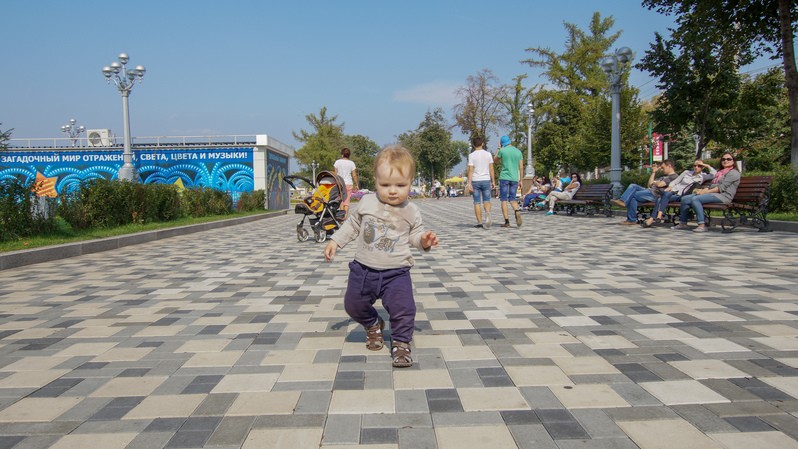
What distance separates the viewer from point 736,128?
17.6 m

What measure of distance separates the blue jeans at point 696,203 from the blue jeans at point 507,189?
3602mm

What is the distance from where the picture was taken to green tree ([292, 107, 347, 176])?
46.0 meters

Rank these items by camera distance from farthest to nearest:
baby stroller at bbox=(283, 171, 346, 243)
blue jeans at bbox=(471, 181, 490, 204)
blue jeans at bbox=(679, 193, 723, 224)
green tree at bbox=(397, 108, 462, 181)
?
green tree at bbox=(397, 108, 462, 181), blue jeans at bbox=(471, 181, 490, 204), blue jeans at bbox=(679, 193, 723, 224), baby stroller at bbox=(283, 171, 346, 243)

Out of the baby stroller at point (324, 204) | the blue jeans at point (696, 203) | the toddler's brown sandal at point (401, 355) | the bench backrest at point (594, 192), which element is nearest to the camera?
the toddler's brown sandal at point (401, 355)

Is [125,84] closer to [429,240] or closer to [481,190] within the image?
[481,190]

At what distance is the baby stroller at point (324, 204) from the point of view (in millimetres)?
10414

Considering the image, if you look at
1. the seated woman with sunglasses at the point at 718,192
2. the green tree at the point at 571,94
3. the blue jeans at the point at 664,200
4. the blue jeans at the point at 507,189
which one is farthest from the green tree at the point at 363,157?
the seated woman with sunglasses at the point at 718,192

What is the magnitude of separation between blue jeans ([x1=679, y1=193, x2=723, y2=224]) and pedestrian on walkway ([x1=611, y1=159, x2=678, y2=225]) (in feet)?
2.24

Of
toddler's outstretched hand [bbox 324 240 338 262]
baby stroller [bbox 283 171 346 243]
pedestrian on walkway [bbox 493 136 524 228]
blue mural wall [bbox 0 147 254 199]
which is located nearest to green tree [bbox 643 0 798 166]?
pedestrian on walkway [bbox 493 136 524 228]

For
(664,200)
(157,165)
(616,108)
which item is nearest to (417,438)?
(664,200)

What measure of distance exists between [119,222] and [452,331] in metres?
11.4

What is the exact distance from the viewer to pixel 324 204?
10.5m

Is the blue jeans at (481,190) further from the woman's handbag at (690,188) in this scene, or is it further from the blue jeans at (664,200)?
the woman's handbag at (690,188)

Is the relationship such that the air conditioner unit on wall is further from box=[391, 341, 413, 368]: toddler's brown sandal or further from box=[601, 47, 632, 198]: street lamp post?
box=[391, 341, 413, 368]: toddler's brown sandal
